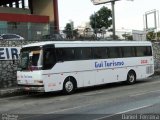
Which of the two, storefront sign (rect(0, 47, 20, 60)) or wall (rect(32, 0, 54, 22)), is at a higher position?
wall (rect(32, 0, 54, 22))

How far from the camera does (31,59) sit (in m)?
19.9

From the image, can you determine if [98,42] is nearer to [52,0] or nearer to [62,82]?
[62,82]

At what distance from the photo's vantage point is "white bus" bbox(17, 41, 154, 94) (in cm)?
1956

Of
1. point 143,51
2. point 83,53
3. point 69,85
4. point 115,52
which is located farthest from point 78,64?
point 143,51

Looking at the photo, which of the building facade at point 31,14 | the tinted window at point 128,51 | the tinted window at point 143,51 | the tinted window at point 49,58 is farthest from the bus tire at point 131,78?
the building facade at point 31,14

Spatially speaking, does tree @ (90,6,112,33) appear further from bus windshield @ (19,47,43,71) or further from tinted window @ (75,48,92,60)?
bus windshield @ (19,47,43,71)

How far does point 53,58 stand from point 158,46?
2180 cm

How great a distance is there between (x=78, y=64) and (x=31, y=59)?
2.77m

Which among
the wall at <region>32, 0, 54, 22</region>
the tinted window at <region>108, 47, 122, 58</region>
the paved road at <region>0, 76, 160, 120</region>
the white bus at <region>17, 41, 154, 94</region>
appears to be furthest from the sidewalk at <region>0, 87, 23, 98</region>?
the wall at <region>32, 0, 54, 22</region>

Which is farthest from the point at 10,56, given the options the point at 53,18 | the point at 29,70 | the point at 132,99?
the point at 53,18

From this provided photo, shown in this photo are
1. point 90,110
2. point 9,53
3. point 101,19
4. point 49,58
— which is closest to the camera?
point 90,110

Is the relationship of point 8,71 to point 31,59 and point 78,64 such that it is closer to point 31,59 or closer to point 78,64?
point 31,59

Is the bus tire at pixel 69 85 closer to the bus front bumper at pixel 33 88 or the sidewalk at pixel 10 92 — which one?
the bus front bumper at pixel 33 88

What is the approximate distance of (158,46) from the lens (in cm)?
3978
